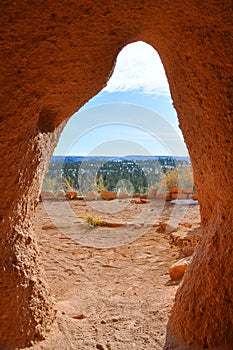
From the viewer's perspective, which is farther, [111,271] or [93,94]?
[111,271]

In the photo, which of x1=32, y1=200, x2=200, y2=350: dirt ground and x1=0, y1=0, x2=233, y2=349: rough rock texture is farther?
x1=32, y1=200, x2=200, y2=350: dirt ground

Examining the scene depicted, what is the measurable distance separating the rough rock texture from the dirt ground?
24 cm

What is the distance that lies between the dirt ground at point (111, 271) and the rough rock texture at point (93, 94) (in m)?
0.24

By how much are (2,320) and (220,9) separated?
1544 millimetres

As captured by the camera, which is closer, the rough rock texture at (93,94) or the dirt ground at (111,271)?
the rough rock texture at (93,94)

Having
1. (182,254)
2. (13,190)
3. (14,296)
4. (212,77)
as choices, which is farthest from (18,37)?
(182,254)

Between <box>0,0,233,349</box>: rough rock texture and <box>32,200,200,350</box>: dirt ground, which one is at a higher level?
<box>0,0,233,349</box>: rough rock texture

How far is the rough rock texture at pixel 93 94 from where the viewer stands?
1.11 m

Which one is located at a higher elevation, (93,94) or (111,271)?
(93,94)

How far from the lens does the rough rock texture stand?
1.11 m

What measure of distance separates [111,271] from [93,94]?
215 centimetres

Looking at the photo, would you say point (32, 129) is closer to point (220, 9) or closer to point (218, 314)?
point (220, 9)

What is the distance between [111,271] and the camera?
318cm

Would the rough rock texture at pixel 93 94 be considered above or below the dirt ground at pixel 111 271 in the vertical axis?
above
